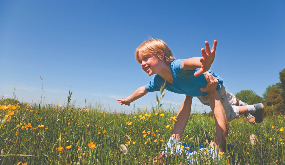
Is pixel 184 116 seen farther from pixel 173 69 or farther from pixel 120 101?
pixel 120 101

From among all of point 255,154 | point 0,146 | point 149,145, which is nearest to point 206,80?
point 255,154

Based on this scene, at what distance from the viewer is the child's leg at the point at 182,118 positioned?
3207mm

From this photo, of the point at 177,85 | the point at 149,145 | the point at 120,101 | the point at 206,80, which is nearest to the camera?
the point at 149,145

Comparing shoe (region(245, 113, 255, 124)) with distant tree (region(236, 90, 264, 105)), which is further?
distant tree (region(236, 90, 264, 105))

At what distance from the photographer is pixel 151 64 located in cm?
313

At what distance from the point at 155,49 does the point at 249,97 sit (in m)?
32.9

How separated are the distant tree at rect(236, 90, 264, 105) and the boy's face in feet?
103

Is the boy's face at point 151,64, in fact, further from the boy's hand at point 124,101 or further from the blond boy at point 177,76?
the boy's hand at point 124,101

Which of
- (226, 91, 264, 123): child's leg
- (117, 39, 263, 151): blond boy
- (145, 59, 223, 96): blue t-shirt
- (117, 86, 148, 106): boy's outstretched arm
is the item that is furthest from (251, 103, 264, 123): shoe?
(117, 86, 148, 106): boy's outstretched arm

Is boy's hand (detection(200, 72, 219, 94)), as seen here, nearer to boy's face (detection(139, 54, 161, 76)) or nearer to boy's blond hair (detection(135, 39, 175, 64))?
boy's blond hair (detection(135, 39, 175, 64))

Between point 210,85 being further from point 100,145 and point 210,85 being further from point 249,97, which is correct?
point 249,97

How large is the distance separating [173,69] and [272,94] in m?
25.4

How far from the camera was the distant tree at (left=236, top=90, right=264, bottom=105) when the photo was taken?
95.3 feet

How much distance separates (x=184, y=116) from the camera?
A: 10.8 ft
